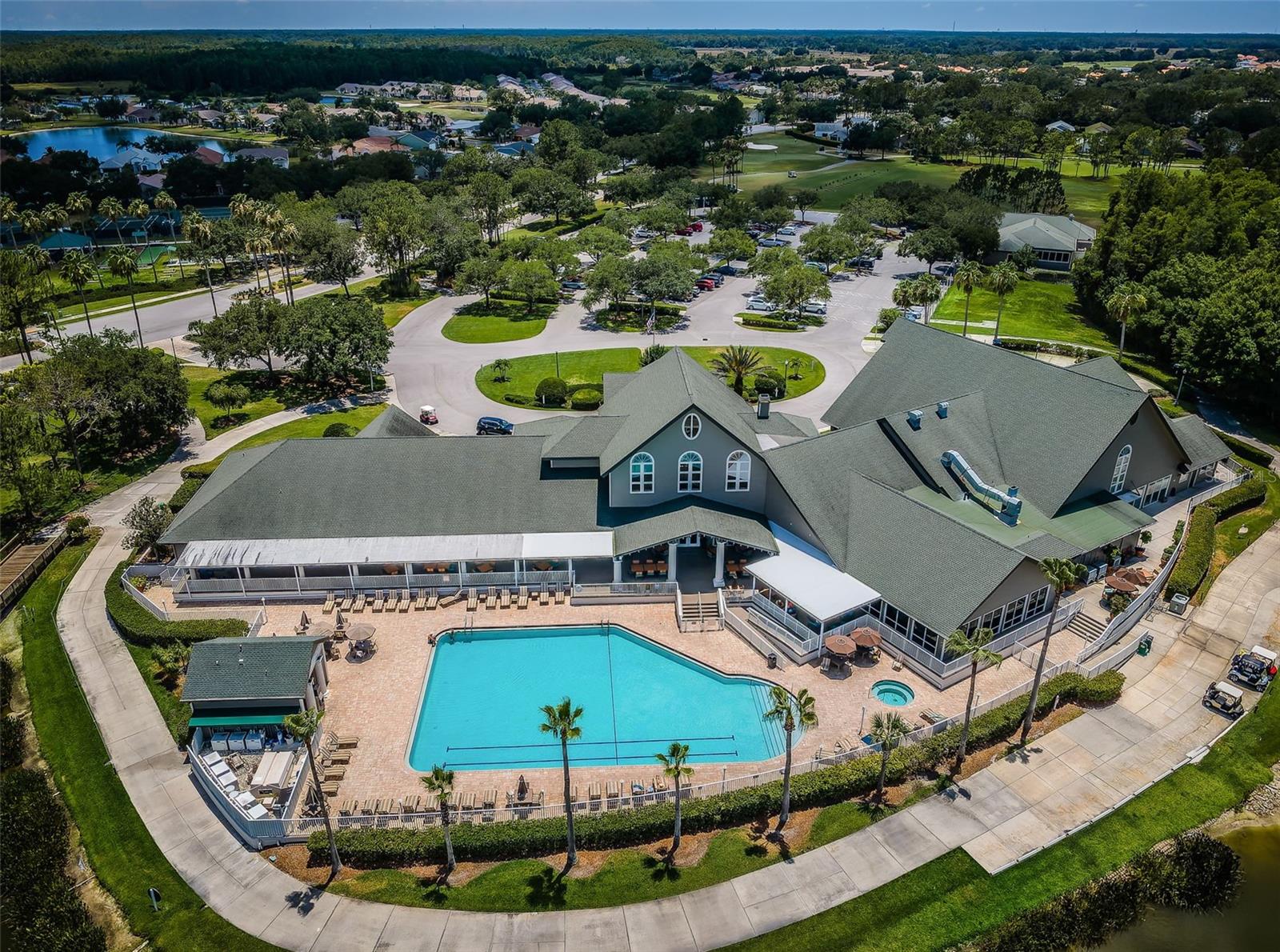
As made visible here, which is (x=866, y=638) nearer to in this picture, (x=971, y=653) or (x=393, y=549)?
(x=971, y=653)

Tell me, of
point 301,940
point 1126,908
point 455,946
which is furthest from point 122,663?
point 1126,908

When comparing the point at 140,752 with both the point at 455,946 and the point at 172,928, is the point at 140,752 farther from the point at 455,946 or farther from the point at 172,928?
the point at 455,946

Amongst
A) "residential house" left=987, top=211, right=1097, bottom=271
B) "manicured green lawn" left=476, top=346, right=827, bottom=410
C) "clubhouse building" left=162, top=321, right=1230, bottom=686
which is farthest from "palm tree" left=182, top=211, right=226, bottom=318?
"residential house" left=987, top=211, right=1097, bottom=271

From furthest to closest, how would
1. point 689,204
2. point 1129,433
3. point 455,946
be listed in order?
point 689,204
point 1129,433
point 455,946

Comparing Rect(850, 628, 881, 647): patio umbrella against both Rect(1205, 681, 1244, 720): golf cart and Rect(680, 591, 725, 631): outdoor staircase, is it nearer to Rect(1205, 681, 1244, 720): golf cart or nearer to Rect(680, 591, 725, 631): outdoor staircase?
Rect(680, 591, 725, 631): outdoor staircase

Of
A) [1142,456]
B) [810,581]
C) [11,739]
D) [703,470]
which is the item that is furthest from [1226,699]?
[11,739]

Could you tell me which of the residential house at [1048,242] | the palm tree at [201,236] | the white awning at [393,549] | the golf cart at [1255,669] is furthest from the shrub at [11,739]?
the residential house at [1048,242]
